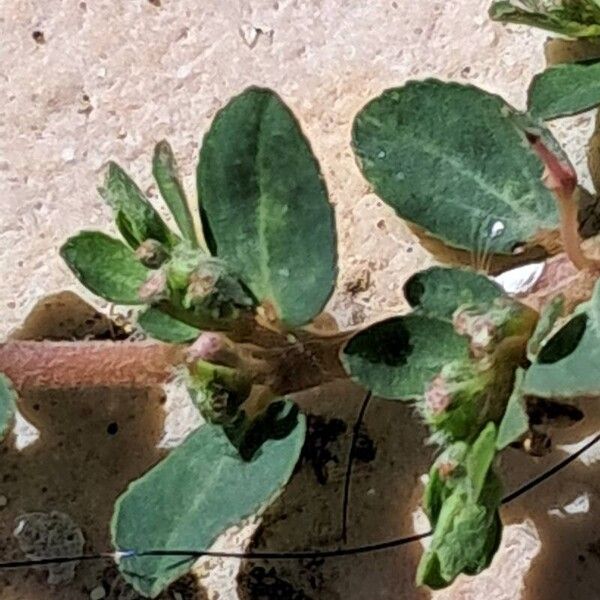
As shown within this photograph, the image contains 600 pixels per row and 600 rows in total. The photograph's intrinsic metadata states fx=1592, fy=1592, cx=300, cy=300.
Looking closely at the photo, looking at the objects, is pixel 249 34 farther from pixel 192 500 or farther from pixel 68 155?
pixel 192 500

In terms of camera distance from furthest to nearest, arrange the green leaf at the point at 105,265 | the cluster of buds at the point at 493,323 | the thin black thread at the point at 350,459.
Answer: the thin black thread at the point at 350,459 < the green leaf at the point at 105,265 < the cluster of buds at the point at 493,323

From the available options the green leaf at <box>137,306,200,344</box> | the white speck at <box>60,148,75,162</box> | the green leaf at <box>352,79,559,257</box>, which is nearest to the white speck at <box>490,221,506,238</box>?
the green leaf at <box>352,79,559,257</box>

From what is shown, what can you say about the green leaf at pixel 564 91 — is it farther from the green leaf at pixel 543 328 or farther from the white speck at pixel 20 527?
the white speck at pixel 20 527

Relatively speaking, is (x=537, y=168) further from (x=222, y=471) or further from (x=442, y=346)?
(x=222, y=471)

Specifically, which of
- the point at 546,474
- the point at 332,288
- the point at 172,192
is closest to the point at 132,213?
the point at 172,192

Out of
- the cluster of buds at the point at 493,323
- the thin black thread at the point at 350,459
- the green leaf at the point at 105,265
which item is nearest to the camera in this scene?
the cluster of buds at the point at 493,323

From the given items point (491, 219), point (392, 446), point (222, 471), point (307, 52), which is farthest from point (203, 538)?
point (307, 52)

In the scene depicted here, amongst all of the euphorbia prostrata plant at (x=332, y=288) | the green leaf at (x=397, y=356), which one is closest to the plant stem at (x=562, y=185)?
the euphorbia prostrata plant at (x=332, y=288)
